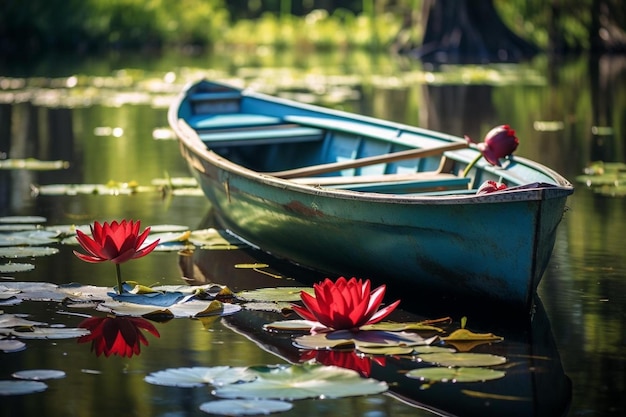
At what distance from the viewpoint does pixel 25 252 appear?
6305 mm

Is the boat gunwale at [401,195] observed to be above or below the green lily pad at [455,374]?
above

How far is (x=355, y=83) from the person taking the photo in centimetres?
2022

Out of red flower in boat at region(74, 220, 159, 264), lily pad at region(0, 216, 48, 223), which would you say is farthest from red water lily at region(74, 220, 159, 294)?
lily pad at region(0, 216, 48, 223)

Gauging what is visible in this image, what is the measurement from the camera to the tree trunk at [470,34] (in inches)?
1101

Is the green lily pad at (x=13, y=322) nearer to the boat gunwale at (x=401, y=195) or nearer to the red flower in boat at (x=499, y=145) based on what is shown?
the boat gunwale at (x=401, y=195)

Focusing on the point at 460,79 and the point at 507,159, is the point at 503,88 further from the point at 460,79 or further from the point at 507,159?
the point at 507,159

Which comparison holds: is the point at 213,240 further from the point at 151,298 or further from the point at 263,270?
the point at 151,298

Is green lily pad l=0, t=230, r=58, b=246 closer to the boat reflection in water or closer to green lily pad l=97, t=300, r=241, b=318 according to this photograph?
the boat reflection in water

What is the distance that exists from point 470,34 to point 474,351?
23962 millimetres

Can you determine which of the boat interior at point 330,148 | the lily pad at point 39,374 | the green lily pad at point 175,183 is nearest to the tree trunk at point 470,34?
the boat interior at point 330,148

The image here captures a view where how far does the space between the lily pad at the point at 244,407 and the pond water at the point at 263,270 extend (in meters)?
0.04

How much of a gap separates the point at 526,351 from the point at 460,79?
54.2 feet

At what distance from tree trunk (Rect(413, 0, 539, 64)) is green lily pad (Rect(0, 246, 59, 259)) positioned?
21810 millimetres

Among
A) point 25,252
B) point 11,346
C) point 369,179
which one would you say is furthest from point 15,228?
point 11,346
